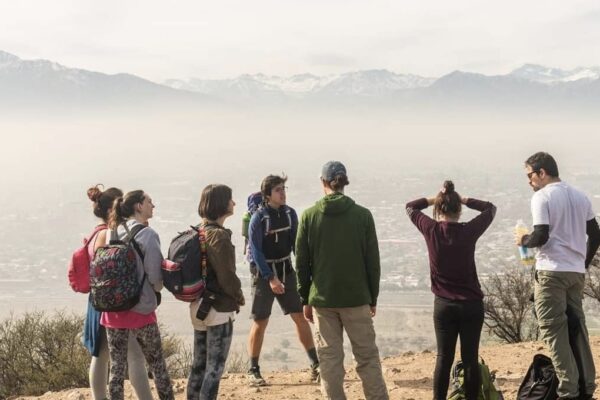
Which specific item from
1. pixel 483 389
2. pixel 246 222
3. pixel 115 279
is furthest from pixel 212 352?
pixel 483 389

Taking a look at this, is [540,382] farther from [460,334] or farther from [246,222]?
[246,222]

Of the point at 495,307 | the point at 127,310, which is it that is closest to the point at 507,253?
the point at 495,307

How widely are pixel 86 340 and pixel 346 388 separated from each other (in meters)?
2.56

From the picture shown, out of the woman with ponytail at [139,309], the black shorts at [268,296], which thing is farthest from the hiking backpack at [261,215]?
the woman with ponytail at [139,309]

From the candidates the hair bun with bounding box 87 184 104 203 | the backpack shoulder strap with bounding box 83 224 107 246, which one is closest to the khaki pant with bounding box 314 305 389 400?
the backpack shoulder strap with bounding box 83 224 107 246

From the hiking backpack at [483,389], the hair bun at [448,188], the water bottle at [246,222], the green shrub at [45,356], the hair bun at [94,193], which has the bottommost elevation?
the green shrub at [45,356]

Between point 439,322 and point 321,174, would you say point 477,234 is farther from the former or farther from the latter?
point 321,174

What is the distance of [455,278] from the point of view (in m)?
4.14

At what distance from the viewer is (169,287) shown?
4.14 metres

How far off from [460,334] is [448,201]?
1.02 m

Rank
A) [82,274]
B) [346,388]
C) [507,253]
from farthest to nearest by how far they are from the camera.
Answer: [507,253] → [346,388] → [82,274]

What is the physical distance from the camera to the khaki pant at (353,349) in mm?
4199

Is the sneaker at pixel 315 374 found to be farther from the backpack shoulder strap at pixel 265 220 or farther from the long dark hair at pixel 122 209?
the long dark hair at pixel 122 209

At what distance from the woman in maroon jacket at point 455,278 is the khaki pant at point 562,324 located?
519 mm
